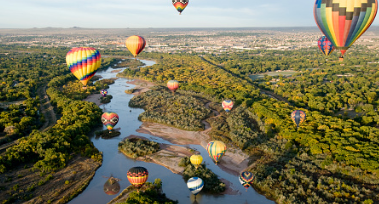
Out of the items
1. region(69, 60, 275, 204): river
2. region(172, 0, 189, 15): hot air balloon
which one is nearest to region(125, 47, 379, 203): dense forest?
region(69, 60, 275, 204): river

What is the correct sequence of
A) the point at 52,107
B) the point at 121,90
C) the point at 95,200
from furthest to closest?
the point at 121,90
the point at 52,107
the point at 95,200

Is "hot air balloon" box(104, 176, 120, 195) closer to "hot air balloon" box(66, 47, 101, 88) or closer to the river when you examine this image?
the river

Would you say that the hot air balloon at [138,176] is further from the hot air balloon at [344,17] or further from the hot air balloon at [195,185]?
the hot air balloon at [344,17]

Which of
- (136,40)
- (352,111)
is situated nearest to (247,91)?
(352,111)

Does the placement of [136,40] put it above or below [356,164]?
above

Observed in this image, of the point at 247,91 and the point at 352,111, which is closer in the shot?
the point at 352,111

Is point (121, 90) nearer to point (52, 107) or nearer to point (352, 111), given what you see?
point (52, 107)

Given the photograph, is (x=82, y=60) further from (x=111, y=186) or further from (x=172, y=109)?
(x=111, y=186)
